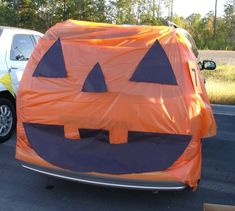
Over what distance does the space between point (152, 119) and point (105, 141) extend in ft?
1.57

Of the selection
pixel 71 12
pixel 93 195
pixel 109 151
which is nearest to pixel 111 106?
pixel 109 151

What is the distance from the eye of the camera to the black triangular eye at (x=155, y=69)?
13.2ft

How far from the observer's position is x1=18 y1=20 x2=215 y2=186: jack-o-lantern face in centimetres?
391

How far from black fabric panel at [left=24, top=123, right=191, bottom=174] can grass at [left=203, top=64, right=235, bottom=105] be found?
6018 millimetres

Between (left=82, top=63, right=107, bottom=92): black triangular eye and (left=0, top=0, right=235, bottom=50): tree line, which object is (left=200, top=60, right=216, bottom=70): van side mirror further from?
(left=0, top=0, right=235, bottom=50): tree line

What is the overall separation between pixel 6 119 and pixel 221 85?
6.50 meters

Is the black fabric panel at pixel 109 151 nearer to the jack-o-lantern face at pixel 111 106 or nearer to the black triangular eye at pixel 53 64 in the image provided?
the jack-o-lantern face at pixel 111 106

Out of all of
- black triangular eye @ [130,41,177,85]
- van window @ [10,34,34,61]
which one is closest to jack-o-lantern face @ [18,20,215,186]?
black triangular eye @ [130,41,177,85]

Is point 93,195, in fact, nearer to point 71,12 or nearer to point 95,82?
point 95,82

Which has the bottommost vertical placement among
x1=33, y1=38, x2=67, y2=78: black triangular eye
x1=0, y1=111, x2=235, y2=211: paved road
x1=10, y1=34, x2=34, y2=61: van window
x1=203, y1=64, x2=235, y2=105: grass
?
x1=203, y1=64, x2=235, y2=105: grass

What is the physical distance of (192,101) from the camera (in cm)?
395

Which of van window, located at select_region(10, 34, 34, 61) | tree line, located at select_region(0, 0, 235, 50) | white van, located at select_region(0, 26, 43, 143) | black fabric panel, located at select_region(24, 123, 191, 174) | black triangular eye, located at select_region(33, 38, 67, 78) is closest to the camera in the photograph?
black fabric panel, located at select_region(24, 123, 191, 174)

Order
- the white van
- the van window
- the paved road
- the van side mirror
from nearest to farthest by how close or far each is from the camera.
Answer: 1. the paved road
2. the white van
3. the van window
4. the van side mirror

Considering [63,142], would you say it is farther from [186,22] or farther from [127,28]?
[186,22]
